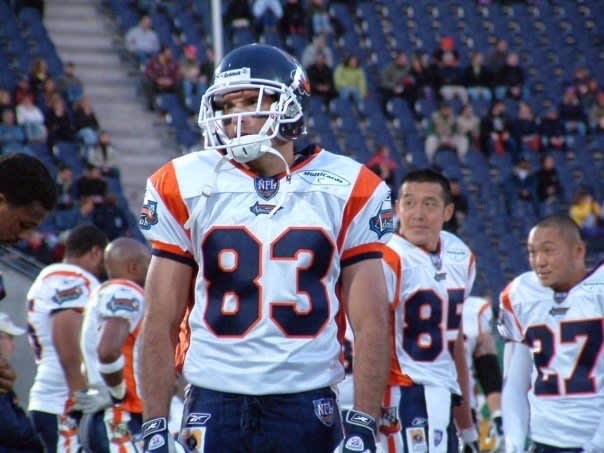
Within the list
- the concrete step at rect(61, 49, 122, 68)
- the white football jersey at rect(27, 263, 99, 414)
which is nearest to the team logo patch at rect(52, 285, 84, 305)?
the white football jersey at rect(27, 263, 99, 414)

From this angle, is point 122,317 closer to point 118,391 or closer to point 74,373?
point 118,391

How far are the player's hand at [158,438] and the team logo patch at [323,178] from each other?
848mm

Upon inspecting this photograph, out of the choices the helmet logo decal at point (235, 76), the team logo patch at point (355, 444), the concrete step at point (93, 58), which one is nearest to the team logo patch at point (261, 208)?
the helmet logo decal at point (235, 76)

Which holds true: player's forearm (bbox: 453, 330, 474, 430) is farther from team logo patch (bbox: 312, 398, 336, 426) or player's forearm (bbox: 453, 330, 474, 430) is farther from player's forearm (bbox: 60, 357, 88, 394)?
team logo patch (bbox: 312, 398, 336, 426)

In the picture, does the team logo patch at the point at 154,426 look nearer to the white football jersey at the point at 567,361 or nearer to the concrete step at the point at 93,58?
the white football jersey at the point at 567,361

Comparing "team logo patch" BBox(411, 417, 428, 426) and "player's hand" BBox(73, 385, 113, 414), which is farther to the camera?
"player's hand" BBox(73, 385, 113, 414)

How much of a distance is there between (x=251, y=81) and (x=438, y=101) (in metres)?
15.8

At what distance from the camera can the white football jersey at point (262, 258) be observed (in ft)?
13.3

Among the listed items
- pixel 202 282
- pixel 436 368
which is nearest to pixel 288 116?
pixel 202 282

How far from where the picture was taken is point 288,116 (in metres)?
4.21

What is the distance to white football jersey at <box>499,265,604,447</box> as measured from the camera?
6.18 meters

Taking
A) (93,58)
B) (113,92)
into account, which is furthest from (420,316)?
(93,58)

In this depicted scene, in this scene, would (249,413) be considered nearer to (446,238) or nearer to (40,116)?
(446,238)

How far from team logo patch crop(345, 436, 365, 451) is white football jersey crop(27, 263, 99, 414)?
410 cm
